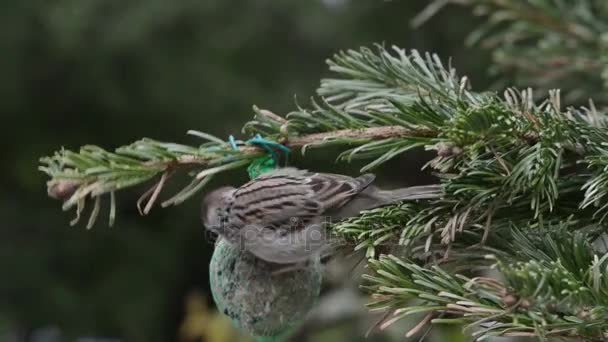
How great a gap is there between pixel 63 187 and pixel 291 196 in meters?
0.25

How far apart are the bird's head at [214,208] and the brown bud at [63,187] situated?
0.72 ft

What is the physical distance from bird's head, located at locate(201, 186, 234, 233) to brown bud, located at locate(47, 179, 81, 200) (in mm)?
220

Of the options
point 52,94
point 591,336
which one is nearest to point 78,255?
point 52,94

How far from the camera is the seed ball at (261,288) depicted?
1.07m

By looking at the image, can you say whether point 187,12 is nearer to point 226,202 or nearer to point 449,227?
point 226,202

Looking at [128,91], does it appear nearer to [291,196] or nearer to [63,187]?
[291,196]

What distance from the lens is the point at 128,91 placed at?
2.64m

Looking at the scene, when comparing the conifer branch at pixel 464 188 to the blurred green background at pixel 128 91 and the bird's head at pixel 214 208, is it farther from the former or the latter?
the blurred green background at pixel 128 91

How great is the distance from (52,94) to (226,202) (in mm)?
1773

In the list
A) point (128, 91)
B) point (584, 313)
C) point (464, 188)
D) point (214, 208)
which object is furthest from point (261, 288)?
point (128, 91)

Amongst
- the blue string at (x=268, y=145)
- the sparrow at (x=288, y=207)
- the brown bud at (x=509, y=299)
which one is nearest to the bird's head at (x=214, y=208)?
the sparrow at (x=288, y=207)

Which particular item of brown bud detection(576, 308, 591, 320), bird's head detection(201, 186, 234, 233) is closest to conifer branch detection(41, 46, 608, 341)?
brown bud detection(576, 308, 591, 320)

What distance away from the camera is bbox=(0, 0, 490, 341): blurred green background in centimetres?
255

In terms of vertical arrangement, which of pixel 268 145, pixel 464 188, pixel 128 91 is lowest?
pixel 464 188
